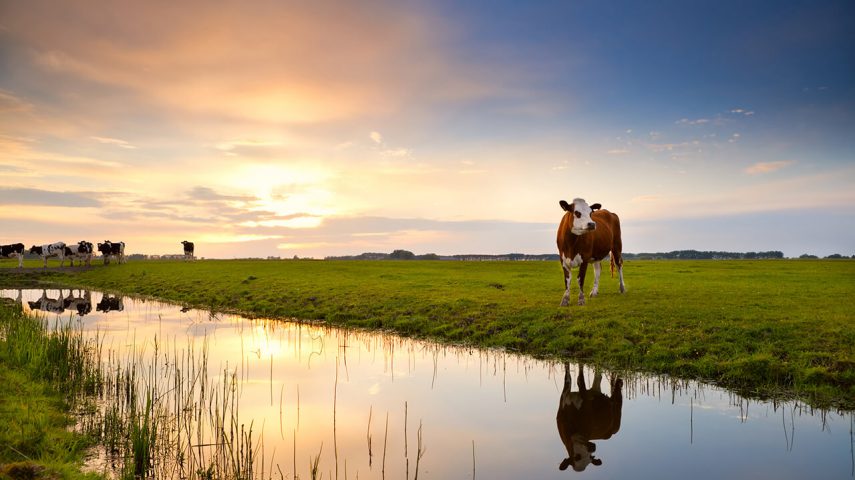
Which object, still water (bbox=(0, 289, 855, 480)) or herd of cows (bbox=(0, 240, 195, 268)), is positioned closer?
still water (bbox=(0, 289, 855, 480))

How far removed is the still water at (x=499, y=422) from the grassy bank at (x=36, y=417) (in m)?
2.18

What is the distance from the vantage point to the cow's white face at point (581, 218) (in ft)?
72.5

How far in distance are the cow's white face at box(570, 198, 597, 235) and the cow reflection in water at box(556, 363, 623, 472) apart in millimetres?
9301

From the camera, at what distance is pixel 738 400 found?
1227 cm

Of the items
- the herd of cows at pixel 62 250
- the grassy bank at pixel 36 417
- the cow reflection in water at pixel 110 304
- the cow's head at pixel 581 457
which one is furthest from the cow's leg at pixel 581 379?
the herd of cows at pixel 62 250

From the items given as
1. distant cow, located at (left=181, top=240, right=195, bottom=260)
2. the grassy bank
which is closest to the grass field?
the grassy bank

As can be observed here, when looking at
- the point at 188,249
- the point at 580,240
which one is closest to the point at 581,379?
the point at 580,240

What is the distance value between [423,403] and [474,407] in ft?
4.12

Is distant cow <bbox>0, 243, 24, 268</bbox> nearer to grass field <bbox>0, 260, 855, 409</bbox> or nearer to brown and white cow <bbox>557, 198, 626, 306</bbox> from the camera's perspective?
grass field <bbox>0, 260, 855, 409</bbox>

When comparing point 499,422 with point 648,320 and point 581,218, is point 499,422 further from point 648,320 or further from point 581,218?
point 581,218

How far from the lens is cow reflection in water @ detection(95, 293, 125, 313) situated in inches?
1314

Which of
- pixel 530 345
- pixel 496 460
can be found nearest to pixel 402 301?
pixel 530 345

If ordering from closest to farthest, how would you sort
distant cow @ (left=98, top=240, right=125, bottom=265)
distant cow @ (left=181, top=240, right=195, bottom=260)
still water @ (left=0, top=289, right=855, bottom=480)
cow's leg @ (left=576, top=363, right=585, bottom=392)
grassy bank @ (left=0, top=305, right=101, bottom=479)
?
grassy bank @ (left=0, top=305, right=101, bottom=479), still water @ (left=0, top=289, right=855, bottom=480), cow's leg @ (left=576, top=363, right=585, bottom=392), distant cow @ (left=98, top=240, right=125, bottom=265), distant cow @ (left=181, top=240, right=195, bottom=260)

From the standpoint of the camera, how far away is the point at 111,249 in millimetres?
76062
